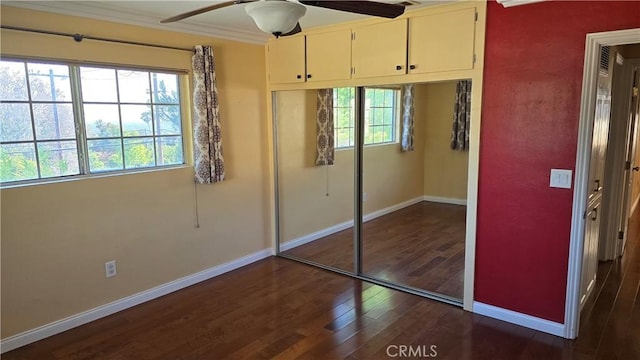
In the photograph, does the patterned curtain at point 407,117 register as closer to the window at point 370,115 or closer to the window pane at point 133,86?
the window at point 370,115

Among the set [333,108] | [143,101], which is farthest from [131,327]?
[333,108]

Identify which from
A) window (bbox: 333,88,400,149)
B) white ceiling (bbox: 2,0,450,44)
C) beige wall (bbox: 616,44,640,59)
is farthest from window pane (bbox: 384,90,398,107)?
beige wall (bbox: 616,44,640,59)

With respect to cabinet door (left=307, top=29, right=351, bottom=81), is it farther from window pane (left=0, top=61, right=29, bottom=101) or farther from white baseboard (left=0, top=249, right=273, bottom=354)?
window pane (left=0, top=61, right=29, bottom=101)

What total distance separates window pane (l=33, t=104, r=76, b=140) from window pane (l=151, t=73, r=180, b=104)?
672 millimetres

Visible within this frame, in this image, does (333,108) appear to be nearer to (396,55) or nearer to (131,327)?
(396,55)

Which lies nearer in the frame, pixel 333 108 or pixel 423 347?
pixel 423 347

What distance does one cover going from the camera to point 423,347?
108 inches

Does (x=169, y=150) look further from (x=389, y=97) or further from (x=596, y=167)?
(x=596, y=167)

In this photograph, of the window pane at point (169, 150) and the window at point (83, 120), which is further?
the window pane at point (169, 150)

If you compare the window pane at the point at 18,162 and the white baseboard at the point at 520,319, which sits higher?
the window pane at the point at 18,162

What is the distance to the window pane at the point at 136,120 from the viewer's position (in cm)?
323

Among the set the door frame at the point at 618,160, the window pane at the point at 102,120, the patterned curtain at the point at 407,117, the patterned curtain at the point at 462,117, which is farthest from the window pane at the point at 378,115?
the window pane at the point at 102,120

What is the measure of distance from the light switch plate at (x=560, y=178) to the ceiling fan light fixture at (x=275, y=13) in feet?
6.41

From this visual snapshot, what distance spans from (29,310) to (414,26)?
3398 mm
